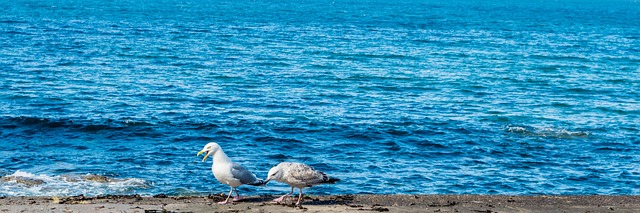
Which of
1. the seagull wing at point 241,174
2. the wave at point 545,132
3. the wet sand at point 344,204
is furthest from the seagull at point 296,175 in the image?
the wave at point 545,132

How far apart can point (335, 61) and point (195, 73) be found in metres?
13.5

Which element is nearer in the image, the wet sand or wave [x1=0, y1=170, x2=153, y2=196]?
the wet sand

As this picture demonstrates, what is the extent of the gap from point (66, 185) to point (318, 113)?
15.6 metres

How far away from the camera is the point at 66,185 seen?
2338 centimetres

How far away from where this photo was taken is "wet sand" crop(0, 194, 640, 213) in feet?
59.6

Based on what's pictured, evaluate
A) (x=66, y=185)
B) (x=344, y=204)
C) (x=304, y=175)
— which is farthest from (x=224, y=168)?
(x=66, y=185)

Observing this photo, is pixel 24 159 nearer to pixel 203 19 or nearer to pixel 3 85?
pixel 3 85

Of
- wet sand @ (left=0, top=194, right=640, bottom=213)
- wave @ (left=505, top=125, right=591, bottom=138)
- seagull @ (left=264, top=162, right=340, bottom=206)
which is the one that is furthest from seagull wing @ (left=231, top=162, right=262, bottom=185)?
wave @ (left=505, top=125, right=591, bottom=138)

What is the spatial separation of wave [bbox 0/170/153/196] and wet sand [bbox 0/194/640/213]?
226 cm

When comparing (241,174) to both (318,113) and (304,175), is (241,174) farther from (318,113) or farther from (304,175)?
(318,113)

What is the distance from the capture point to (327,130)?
33281 millimetres

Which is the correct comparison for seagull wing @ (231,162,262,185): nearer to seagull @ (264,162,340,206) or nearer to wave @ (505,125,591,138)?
seagull @ (264,162,340,206)

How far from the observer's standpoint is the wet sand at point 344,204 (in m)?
18.2

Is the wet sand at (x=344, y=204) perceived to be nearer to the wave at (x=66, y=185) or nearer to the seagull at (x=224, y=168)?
the seagull at (x=224, y=168)
